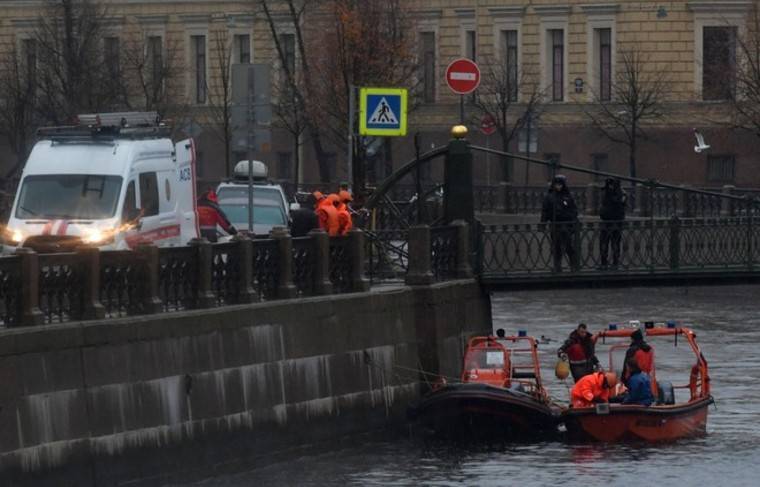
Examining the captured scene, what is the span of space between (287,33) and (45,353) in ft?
160

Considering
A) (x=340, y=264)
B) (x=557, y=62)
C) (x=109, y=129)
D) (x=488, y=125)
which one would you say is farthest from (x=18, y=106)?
(x=340, y=264)

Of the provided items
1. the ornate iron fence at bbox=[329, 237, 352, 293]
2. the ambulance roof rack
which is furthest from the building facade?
the ornate iron fence at bbox=[329, 237, 352, 293]

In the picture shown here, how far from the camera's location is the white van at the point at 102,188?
3189cm

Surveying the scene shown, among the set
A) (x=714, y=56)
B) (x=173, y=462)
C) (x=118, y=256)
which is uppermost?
(x=714, y=56)

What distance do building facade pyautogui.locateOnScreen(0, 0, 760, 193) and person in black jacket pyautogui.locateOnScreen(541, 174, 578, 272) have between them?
97.0ft

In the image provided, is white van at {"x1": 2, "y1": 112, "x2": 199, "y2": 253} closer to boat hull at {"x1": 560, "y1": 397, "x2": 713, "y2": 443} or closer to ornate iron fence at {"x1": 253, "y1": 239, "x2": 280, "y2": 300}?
Answer: ornate iron fence at {"x1": 253, "y1": 239, "x2": 280, "y2": 300}

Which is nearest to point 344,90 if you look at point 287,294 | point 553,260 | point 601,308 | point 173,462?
point 601,308

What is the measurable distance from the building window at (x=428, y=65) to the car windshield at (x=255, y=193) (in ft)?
89.0

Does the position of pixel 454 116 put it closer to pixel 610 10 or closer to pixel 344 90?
pixel 610 10

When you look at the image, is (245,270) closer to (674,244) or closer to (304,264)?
(304,264)

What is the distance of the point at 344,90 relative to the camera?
192 feet

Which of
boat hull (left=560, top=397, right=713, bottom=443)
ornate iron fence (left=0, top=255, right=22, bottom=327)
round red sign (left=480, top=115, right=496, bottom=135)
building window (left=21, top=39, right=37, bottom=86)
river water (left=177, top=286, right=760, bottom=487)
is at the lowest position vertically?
river water (left=177, top=286, right=760, bottom=487)

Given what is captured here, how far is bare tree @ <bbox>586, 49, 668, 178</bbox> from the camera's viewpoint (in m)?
67.1

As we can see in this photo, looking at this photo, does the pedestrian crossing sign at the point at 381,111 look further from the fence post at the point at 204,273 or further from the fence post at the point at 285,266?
the fence post at the point at 204,273
